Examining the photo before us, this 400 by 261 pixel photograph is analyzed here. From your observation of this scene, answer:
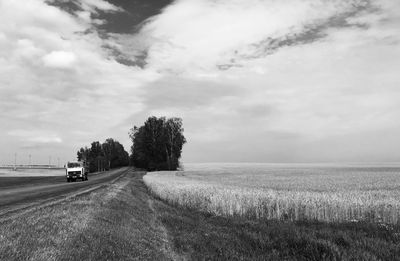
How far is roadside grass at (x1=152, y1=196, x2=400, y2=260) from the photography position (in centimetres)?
1022

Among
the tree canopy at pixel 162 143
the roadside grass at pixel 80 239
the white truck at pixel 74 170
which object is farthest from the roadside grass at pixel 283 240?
the tree canopy at pixel 162 143

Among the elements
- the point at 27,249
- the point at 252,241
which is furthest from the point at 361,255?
the point at 27,249

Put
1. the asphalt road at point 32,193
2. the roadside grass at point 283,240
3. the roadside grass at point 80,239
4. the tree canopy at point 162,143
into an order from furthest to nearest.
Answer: the tree canopy at point 162,143 < the asphalt road at point 32,193 < the roadside grass at point 283,240 < the roadside grass at point 80,239

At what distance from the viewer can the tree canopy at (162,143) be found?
12044 cm

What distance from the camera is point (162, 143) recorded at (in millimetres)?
120875

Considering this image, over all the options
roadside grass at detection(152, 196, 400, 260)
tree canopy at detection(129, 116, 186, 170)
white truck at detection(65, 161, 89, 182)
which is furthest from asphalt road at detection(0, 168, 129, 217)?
tree canopy at detection(129, 116, 186, 170)

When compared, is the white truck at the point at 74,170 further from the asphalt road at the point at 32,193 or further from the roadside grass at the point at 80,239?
the roadside grass at the point at 80,239

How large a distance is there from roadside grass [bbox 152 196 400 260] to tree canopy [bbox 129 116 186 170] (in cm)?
10465

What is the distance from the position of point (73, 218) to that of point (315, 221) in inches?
386

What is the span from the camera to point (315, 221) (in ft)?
50.6

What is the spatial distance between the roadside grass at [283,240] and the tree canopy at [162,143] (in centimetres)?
10465

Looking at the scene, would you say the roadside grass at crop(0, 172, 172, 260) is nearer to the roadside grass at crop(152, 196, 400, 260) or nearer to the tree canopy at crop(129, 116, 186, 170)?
the roadside grass at crop(152, 196, 400, 260)

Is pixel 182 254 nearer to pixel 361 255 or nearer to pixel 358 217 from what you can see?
pixel 361 255

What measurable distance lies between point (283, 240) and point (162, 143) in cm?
11006
